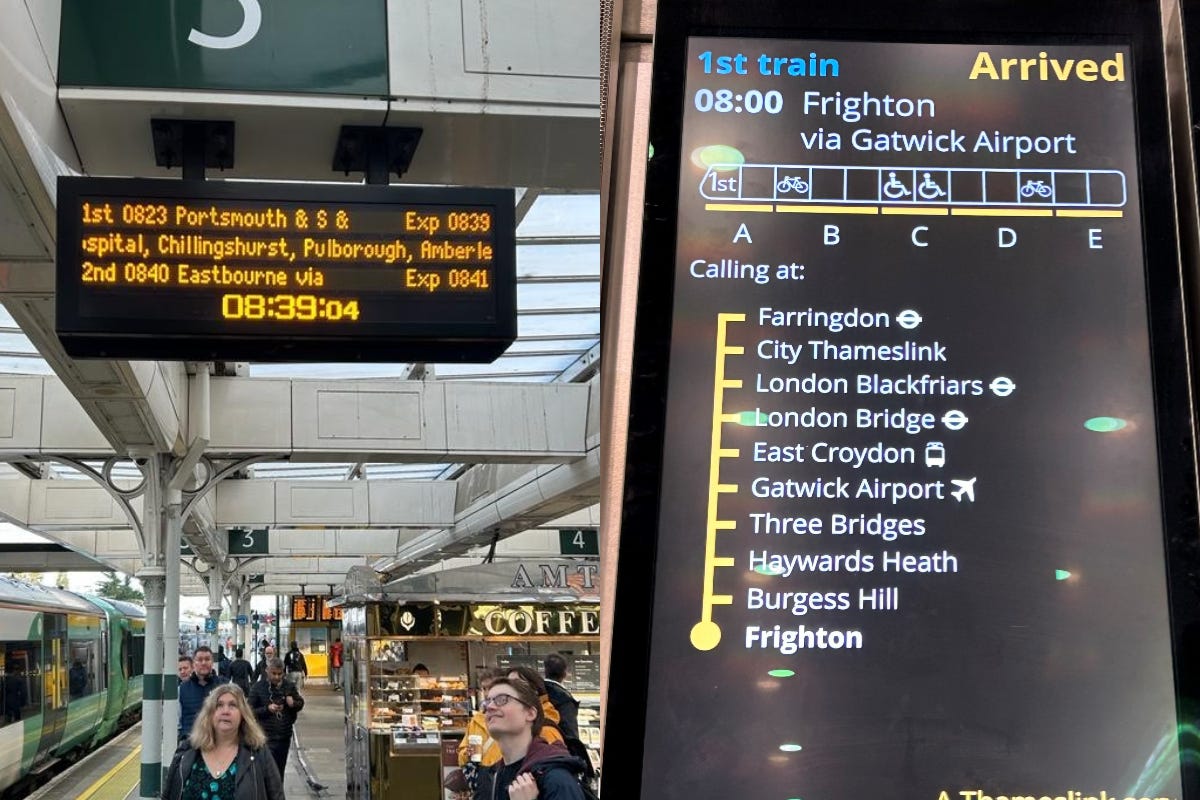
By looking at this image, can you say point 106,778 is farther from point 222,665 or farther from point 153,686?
point 153,686

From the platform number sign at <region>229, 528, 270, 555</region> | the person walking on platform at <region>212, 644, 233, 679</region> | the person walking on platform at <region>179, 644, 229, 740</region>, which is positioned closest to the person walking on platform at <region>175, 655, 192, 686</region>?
the person walking on platform at <region>212, 644, 233, 679</region>

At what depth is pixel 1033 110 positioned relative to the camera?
8.25 feet

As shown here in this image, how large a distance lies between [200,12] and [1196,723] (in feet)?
14.3

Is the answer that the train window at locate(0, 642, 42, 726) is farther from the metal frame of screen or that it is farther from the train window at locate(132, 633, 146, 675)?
the metal frame of screen

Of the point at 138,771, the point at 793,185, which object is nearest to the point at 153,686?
the point at 138,771

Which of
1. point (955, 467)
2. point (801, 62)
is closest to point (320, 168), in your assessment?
point (801, 62)

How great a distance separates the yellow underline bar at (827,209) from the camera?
2479 mm

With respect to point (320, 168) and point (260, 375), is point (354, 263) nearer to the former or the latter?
point (320, 168)

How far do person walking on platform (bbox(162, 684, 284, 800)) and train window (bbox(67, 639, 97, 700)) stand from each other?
14.6 meters

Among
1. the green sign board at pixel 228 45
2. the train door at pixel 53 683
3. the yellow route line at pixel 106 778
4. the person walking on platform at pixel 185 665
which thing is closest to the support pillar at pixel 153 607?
the person walking on platform at pixel 185 665

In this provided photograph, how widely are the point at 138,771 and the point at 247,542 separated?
19.6 feet

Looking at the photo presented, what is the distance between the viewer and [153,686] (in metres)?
12.1

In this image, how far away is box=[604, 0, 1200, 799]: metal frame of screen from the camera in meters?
Result: 2.32

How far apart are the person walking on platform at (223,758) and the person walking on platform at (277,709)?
606 centimetres
